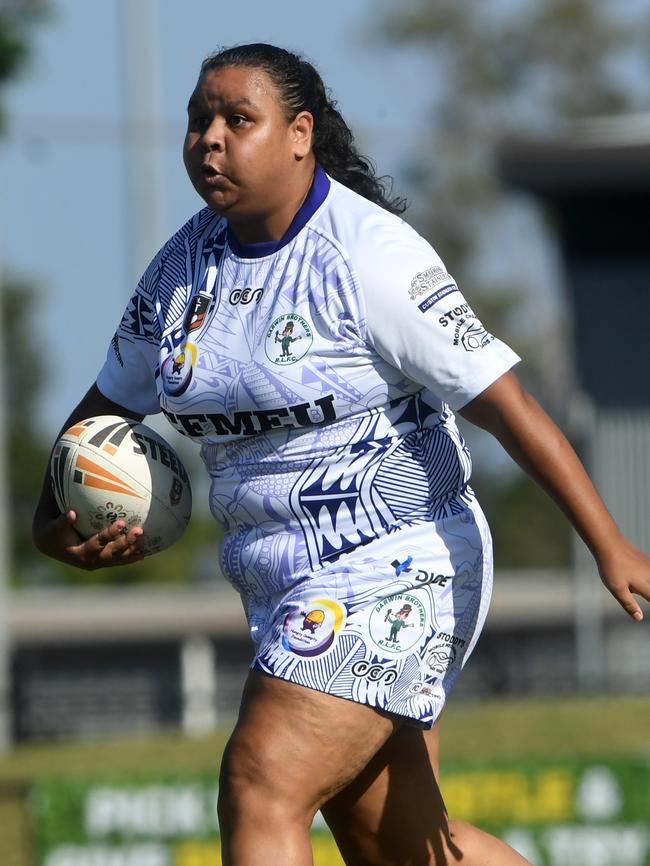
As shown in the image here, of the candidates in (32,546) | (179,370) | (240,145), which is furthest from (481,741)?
(32,546)

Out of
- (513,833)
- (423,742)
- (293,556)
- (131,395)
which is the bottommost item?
(513,833)

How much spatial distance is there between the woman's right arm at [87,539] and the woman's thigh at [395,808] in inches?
28.9

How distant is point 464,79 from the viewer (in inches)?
1571

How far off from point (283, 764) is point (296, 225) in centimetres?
116

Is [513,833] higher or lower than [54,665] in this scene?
higher

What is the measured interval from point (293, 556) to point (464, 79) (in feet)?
122

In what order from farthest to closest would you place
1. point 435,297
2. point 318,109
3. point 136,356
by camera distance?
point 136,356 < point 318,109 < point 435,297

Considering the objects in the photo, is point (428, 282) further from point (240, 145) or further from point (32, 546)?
point (32, 546)

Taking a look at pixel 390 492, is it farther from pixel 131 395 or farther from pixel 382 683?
pixel 131 395

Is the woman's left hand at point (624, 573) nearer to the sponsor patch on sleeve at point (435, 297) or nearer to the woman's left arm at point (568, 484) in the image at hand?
the woman's left arm at point (568, 484)

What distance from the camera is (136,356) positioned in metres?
4.19

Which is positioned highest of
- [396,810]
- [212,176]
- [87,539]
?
[212,176]

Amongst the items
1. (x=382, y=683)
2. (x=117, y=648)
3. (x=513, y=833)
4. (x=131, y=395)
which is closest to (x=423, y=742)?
(x=382, y=683)

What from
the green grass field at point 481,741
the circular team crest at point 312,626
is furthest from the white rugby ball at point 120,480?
the green grass field at point 481,741
